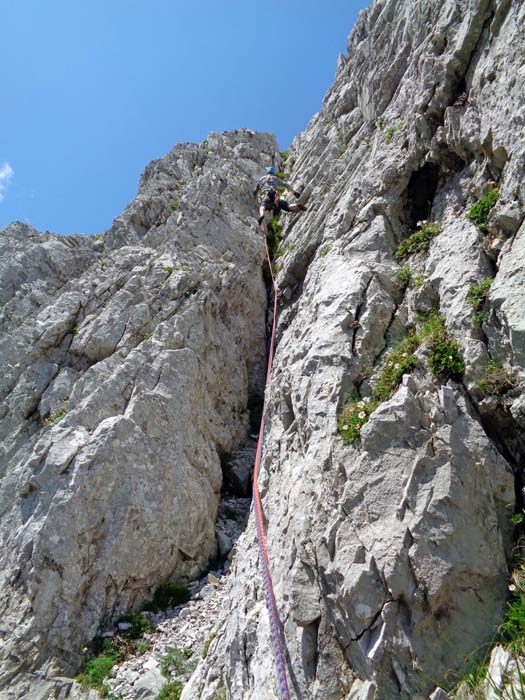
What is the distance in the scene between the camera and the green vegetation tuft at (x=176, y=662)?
365 inches

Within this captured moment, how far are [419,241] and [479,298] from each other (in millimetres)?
3513

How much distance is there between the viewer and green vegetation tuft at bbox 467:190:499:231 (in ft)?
28.1

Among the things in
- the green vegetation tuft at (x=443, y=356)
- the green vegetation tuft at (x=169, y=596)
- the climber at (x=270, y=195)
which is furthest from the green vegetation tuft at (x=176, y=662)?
the climber at (x=270, y=195)

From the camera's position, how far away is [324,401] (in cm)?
911

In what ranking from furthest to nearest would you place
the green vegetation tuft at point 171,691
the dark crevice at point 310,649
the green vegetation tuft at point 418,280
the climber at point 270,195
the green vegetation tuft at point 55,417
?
the climber at point 270,195 < the green vegetation tuft at point 55,417 < the green vegetation tuft at point 418,280 < the green vegetation tuft at point 171,691 < the dark crevice at point 310,649

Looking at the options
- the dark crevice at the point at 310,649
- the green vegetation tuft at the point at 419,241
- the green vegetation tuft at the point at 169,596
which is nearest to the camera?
the dark crevice at the point at 310,649

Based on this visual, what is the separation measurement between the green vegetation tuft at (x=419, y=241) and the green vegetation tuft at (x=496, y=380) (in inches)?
172

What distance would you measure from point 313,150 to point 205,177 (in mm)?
6508

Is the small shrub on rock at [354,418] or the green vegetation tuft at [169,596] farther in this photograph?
the green vegetation tuft at [169,596]

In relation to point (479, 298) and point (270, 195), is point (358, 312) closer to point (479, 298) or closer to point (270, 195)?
point (479, 298)

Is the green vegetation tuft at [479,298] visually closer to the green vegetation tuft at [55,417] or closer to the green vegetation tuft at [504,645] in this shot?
the green vegetation tuft at [504,645]

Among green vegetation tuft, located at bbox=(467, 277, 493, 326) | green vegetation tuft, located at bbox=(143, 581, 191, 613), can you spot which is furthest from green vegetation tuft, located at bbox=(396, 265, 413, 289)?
green vegetation tuft, located at bbox=(143, 581, 191, 613)

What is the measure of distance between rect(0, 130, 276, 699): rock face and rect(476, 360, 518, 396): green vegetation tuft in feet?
31.5

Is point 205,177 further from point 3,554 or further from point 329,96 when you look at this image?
point 3,554
